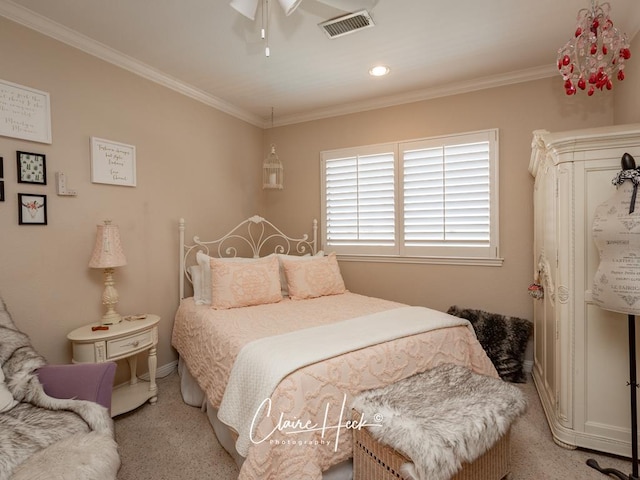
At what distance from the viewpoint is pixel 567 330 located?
192cm

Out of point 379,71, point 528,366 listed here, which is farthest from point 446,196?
point 528,366

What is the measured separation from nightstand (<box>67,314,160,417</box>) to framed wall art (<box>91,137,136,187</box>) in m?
1.06

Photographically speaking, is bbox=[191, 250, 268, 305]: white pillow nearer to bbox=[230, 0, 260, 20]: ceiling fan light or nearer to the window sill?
the window sill

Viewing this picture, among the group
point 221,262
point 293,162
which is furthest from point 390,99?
point 221,262

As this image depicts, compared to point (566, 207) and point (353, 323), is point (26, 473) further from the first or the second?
point (566, 207)

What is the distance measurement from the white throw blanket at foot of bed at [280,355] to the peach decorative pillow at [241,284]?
842 mm

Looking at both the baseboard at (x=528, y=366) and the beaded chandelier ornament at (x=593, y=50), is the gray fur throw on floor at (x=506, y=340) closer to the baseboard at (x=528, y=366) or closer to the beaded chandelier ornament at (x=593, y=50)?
the baseboard at (x=528, y=366)

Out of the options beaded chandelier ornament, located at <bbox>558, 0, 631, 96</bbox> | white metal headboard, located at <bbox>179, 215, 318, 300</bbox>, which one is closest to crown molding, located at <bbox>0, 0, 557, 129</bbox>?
beaded chandelier ornament, located at <bbox>558, 0, 631, 96</bbox>

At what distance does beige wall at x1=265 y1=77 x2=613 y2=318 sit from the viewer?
2.81 metres

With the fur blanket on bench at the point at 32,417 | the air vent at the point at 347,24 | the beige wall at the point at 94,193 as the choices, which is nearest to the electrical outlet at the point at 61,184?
the beige wall at the point at 94,193

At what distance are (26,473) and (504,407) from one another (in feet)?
5.99

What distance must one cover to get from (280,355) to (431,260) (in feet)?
6.90

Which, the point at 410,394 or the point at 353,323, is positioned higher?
the point at 353,323

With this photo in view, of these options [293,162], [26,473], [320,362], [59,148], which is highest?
[293,162]
